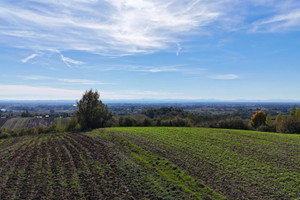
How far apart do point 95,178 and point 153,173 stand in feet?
12.4

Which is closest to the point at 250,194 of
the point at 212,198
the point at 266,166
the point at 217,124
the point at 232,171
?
the point at 212,198

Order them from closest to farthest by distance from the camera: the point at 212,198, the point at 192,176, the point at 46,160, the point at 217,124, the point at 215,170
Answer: the point at 212,198 → the point at 192,176 → the point at 215,170 → the point at 46,160 → the point at 217,124

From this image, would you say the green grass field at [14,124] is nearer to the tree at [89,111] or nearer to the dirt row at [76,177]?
the tree at [89,111]

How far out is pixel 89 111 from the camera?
171 ft

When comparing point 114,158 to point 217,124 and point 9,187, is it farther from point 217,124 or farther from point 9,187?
point 217,124

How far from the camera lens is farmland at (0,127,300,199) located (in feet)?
38.1

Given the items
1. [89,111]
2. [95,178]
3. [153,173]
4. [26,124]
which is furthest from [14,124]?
[153,173]

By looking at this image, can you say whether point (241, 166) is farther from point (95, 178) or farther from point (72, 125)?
point (72, 125)

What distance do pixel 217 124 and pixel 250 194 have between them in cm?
4276

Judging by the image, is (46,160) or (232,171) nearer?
(232,171)

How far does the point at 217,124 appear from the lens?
5316 centimetres

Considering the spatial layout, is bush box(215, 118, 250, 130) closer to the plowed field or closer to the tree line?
the tree line

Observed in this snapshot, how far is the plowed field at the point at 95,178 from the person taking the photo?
11.3m

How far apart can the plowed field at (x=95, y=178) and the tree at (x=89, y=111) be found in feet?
104
